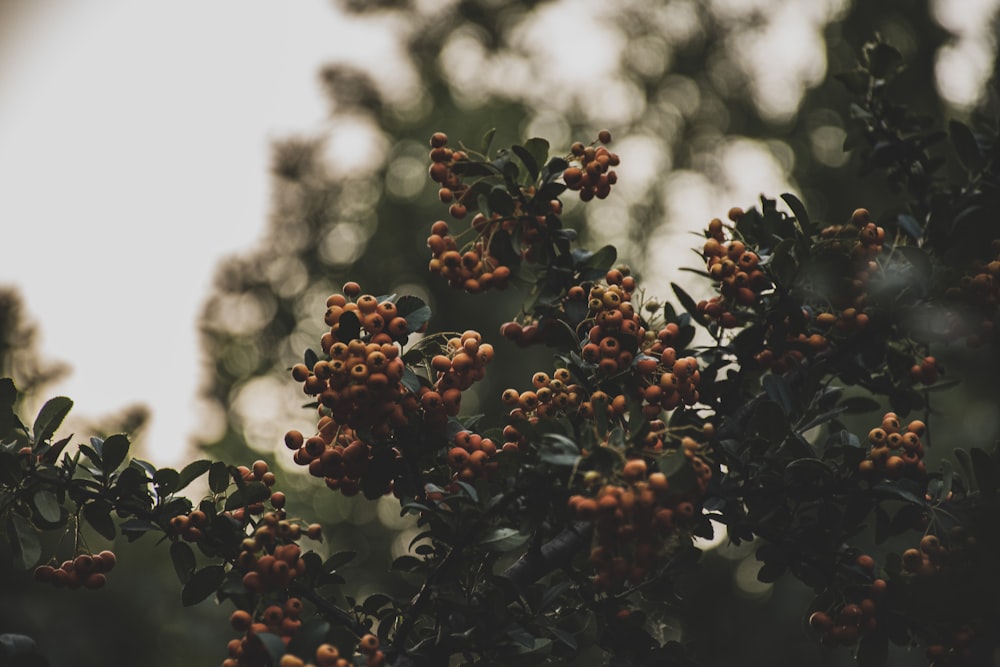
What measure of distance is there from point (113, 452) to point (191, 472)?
0.62 ft

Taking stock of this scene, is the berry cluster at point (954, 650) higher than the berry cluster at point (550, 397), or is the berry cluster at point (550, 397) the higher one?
the berry cluster at point (550, 397)

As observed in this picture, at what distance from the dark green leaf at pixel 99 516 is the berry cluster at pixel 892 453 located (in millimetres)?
1857

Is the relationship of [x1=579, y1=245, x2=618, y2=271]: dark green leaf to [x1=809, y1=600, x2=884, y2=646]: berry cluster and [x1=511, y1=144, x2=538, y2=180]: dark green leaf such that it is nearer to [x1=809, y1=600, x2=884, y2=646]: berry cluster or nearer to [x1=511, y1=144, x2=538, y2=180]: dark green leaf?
[x1=511, y1=144, x2=538, y2=180]: dark green leaf

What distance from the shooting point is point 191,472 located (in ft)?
6.91

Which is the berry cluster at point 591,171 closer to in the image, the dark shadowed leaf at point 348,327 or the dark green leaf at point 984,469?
the dark shadowed leaf at point 348,327

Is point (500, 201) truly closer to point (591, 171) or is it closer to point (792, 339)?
point (591, 171)

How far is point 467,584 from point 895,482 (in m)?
1.09

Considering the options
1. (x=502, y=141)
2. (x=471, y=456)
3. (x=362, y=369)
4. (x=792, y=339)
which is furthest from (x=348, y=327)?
(x=502, y=141)

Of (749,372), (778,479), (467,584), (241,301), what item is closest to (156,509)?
(467,584)

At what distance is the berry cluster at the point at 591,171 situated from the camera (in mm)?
2332

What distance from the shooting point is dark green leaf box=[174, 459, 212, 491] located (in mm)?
2074

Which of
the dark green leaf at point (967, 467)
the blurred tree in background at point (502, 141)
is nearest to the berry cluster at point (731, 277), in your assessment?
the dark green leaf at point (967, 467)

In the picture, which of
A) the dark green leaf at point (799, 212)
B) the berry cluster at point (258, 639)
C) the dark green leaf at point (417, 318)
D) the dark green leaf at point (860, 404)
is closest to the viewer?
the berry cluster at point (258, 639)

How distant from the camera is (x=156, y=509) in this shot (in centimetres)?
203
